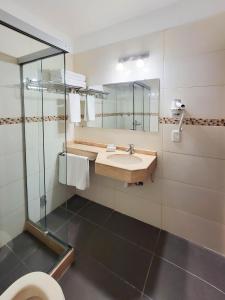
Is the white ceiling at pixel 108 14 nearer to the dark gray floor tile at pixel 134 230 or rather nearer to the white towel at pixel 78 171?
the white towel at pixel 78 171

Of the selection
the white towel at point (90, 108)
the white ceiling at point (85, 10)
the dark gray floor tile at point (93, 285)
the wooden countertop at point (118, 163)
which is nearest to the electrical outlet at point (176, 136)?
the wooden countertop at point (118, 163)

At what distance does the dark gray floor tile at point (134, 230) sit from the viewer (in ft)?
6.09

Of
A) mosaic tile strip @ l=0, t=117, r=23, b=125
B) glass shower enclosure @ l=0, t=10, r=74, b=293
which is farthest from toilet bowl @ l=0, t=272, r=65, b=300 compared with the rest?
mosaic tile strip @ l=0, t=117, r=23, b=125

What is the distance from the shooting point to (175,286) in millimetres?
1380

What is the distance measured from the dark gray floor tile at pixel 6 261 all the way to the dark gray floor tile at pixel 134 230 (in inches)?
37.7

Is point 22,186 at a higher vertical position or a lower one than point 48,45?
lower

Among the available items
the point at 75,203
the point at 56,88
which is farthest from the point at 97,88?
the point at 75,203

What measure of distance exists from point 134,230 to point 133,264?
46 cm

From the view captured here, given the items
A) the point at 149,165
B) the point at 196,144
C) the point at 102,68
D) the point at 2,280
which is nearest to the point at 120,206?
the point at 149,165

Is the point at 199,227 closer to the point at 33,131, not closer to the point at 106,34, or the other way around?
the point at 33,131

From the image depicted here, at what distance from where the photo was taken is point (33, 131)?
1.93m

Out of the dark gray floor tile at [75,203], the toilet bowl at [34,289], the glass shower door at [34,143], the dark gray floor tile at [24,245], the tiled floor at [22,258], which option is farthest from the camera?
the dark gray floor tile at [75,203]

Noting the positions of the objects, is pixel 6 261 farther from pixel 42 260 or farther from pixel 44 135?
pixel 44 135

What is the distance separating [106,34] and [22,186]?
6.48ft
